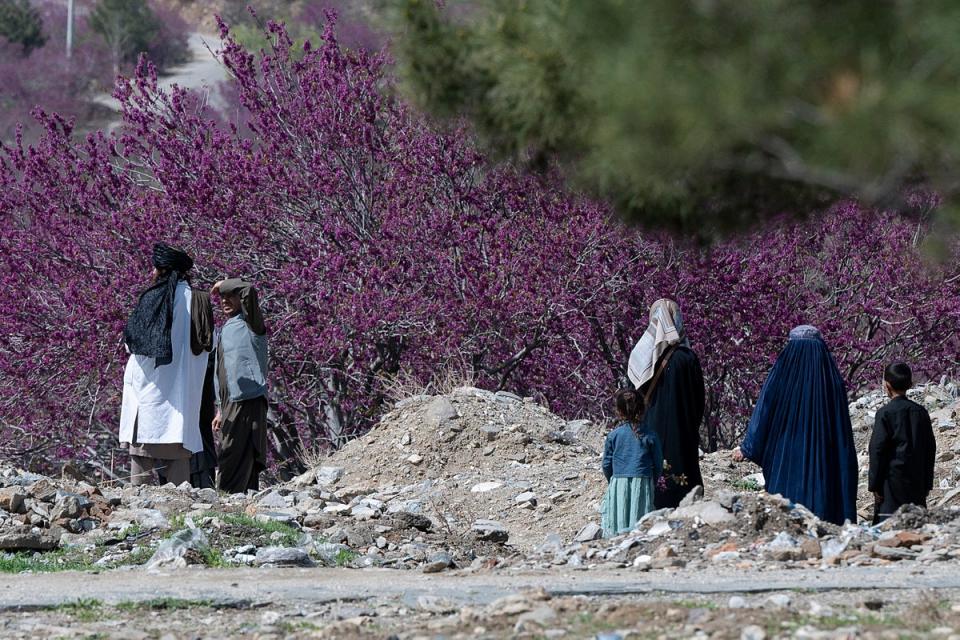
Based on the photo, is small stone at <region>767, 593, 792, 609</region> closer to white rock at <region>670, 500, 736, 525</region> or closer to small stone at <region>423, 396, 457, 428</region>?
white rock at <region>670, 500, 736, 525</region>

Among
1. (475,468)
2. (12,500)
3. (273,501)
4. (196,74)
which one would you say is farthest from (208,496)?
(196,74)

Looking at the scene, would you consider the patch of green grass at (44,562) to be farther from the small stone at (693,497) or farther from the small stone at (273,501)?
the small stone at (693,497)

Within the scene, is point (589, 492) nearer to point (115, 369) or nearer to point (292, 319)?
point (292, 319)

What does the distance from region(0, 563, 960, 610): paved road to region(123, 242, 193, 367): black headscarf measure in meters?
2.82

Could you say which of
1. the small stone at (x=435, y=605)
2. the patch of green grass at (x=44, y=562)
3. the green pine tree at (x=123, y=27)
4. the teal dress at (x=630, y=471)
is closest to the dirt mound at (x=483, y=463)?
the teal dress at (x=630, y=471)

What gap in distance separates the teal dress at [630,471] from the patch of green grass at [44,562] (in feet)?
8.67

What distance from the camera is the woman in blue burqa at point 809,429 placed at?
26.1 ft

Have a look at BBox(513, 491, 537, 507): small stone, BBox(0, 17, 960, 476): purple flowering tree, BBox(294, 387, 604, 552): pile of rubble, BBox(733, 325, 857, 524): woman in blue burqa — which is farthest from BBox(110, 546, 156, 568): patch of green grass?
BBox(0, 17, 960, 476): purple flowering tree

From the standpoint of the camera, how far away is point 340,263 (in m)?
12.9

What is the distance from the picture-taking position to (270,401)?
13.6m

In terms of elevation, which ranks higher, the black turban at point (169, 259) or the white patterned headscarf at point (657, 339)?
the black turban at point (169, 259)

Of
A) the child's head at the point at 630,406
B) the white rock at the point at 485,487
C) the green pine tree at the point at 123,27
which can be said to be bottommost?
the white rock at the point at 485,487

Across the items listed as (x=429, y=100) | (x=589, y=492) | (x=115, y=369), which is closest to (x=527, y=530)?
(x=589, y=492)

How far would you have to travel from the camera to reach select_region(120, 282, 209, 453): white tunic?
31.3 ft
